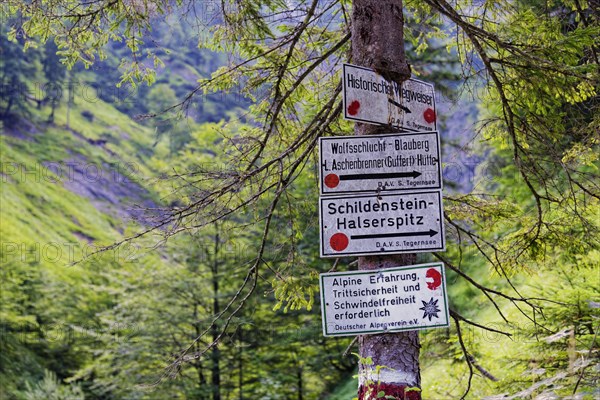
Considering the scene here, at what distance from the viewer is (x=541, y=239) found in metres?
5.34

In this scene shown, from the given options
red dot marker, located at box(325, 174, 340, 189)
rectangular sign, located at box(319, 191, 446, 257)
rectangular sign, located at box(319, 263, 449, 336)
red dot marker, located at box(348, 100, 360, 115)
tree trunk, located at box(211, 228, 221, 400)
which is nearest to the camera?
rectangular sign, located at box(319, 263, 449, 336)

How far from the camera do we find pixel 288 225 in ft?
27.3

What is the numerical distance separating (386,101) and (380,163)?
0.45m

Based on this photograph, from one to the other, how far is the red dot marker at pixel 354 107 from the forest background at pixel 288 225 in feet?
2.92

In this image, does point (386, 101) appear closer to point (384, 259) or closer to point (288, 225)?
point (384, 259)

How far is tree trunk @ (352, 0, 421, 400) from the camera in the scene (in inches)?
135

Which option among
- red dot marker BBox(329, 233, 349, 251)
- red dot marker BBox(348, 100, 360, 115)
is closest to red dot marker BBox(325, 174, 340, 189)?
red dot marker BBox(329, 233, 349, 251)

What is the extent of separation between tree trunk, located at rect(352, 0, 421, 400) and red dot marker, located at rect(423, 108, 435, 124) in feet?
0.81

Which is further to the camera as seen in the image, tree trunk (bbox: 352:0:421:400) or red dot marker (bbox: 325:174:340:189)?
red dot marker (bbox: 325:174:340:189)

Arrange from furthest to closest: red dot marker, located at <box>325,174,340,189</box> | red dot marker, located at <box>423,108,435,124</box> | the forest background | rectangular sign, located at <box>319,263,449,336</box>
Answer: the forest background < red dot marker, located at <box>423,108,435,124</box> < red dot marker, located at <box>325,174,340,189</box> < rectangular sign, located at <box>319,263,449,336</box>

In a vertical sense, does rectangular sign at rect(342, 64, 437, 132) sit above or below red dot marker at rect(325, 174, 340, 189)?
above

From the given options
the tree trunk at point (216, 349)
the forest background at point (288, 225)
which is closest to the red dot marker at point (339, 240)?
the forest background at point (288, 225)

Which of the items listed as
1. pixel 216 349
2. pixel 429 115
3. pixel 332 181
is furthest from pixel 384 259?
pixel 216 349

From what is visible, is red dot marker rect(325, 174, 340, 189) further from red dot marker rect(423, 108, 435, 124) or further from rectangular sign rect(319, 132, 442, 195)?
red dot marker rect(423, 108, 435, 124)
